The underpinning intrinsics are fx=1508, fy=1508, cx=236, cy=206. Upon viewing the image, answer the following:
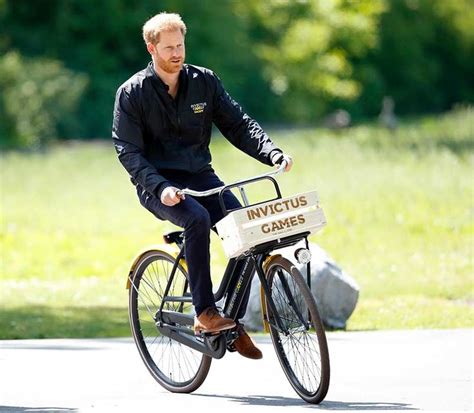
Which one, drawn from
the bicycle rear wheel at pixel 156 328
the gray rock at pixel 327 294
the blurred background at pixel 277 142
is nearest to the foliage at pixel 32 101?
the blurred background at pixel 277 142

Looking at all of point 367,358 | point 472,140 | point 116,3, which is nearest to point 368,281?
point 367,358

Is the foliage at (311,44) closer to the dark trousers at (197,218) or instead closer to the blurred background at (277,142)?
the blurred background at (277,142)

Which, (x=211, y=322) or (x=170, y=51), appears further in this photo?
(x=170, y=51)

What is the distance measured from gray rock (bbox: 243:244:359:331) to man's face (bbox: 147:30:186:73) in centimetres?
374

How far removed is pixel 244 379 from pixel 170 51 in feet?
6.46

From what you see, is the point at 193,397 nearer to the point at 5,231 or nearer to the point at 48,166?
the point at 5,231

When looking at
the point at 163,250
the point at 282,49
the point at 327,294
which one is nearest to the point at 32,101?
the point at 282,49

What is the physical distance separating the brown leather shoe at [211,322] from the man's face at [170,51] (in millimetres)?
1269

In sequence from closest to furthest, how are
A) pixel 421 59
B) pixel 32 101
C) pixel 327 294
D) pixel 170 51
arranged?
1. pixel 170 51
2. pixel 327 294
3. pixel 32 101
4. pixel 421 59

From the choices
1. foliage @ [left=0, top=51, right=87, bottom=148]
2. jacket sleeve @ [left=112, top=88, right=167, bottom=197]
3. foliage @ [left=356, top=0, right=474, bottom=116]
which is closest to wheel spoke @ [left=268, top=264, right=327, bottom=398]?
jacket sleeve @ [left=112, top=88, right=167, bottom=197]

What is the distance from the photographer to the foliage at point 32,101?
1481 inches

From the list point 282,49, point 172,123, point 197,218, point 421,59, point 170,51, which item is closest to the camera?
point 197,218

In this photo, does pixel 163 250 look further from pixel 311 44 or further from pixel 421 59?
pixel 421 59

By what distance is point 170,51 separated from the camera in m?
7.80
